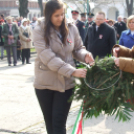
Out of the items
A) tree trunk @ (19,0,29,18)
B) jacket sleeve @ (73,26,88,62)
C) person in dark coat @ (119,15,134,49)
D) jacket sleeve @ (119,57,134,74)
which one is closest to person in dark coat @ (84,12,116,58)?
person in dark coat @ (119,15,134,49)

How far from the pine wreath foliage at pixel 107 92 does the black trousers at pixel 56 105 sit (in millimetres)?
310

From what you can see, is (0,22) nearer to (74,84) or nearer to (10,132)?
(10,132)

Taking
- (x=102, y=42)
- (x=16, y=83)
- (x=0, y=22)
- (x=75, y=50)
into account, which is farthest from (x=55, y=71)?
(x=0, y=22)

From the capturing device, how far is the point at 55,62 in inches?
118

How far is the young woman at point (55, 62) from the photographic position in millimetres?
3010

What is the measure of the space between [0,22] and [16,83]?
7642mm

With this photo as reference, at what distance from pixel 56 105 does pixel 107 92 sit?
686mm

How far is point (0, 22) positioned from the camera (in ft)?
49.5

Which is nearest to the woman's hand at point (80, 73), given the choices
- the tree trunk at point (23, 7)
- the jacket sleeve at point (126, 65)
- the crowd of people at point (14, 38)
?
the jacket sleeve at point (126, 65)

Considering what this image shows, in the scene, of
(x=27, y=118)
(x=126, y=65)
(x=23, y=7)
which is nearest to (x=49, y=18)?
(x=126, y=65)

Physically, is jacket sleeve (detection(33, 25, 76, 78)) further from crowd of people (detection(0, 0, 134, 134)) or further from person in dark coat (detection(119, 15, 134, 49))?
person in dark coat (detection(119, 15, 134, 49))

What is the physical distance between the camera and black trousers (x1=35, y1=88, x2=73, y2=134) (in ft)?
10.5

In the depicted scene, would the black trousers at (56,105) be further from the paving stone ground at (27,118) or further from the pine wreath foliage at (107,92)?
the paving stone ground at (27,118)

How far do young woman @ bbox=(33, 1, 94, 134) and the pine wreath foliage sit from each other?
0.44 ft
